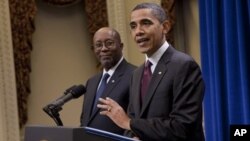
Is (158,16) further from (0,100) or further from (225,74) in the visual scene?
(0,100)

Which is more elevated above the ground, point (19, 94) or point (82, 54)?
point (82, 54)

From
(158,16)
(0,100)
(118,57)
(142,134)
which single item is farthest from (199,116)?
(0,100)

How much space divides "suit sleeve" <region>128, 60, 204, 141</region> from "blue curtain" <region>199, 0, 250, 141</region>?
174 centimetres

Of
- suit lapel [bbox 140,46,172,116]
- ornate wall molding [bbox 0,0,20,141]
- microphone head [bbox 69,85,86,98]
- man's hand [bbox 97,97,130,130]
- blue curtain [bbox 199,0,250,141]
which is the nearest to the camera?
man's hand [bbox 97,97,130,130]

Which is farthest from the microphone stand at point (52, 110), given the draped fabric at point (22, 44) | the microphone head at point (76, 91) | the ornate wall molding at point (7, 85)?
the draped fabric at point (22, 44)

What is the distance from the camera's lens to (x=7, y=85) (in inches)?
149

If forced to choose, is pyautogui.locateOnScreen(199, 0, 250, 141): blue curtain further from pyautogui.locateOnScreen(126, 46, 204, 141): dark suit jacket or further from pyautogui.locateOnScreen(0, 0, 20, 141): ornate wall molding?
pyautogui.locateOnScreen(126, 46, 204, 141): dark suit jacket

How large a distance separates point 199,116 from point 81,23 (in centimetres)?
271

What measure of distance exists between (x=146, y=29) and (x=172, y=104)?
0.32 metres

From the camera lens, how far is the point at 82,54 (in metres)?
4.35

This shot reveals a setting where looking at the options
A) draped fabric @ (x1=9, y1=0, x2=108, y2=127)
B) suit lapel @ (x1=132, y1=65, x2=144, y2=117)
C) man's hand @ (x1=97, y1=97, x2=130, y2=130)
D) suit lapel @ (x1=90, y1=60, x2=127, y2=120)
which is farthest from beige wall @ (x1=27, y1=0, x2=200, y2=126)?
man's hand @ (x1=97, y1=97, x2=130, y2=130)

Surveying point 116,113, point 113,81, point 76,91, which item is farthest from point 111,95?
point 116,113

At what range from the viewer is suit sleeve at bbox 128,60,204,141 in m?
1.77

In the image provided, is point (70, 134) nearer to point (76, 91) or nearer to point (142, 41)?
Result: point (142, 41)
